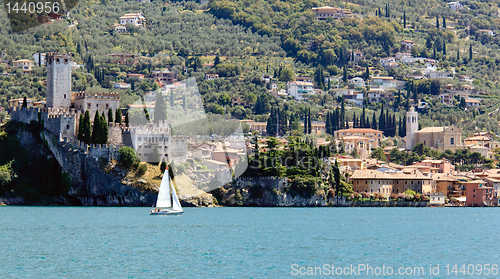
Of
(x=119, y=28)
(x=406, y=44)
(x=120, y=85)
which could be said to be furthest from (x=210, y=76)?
(x=406, y=44)

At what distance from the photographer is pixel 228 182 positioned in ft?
249

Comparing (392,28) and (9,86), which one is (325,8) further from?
(9,86)

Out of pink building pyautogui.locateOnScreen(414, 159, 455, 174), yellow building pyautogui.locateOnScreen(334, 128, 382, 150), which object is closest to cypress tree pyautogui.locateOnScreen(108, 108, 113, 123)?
pink building pyautogui.locateOnScreen(414, 159, 455, 174)

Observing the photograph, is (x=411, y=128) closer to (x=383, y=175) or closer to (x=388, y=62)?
(x=383, y=175)

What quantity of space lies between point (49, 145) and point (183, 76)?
266 ft

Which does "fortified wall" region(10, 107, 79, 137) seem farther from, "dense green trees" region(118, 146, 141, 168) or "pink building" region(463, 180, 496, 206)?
"pink building" region(463, 180, 496, 206)

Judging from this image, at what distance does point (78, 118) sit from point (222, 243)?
33.3 meters

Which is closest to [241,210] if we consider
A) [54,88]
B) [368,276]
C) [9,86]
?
[54,88]

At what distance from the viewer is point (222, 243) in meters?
44.6

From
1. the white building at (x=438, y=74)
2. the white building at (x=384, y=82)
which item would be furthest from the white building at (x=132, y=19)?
the white building at (x=438, y=74)

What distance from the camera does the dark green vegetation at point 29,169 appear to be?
70.1 metres

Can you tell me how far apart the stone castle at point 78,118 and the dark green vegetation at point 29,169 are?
147 centimetres

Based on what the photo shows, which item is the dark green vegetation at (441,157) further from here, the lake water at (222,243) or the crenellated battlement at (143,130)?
the crenellated battlement at (143,130)

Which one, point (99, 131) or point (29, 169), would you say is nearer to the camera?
point (99, 131)
